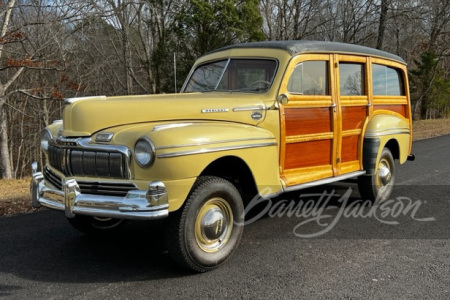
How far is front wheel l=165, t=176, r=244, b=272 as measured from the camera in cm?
346

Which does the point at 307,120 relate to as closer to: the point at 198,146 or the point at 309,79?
the point at 309,79

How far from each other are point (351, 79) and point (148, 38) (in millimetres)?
16657

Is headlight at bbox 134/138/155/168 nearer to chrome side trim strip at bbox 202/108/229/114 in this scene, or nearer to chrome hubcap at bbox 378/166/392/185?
chrome side trim strip at bbox 202/108/229/114

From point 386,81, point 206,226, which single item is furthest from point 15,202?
point 386,81

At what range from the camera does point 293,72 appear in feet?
15.3

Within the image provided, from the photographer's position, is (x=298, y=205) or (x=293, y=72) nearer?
(x=293, y=72)

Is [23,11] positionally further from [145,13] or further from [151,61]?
[145,13]

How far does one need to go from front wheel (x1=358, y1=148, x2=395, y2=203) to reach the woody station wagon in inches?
0.8

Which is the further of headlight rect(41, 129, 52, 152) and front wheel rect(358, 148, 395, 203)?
front wheel rect(358, 148, 395, 203)

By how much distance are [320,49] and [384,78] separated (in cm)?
169

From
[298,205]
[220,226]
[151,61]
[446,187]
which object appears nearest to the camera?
[220,226]

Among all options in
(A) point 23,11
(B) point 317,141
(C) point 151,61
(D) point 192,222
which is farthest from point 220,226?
(C) point 151,61

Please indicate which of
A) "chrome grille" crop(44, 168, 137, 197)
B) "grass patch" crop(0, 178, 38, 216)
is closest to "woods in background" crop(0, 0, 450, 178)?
"grass patch" crop(0, 178, 38, 216)

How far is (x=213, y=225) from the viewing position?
3709mm
